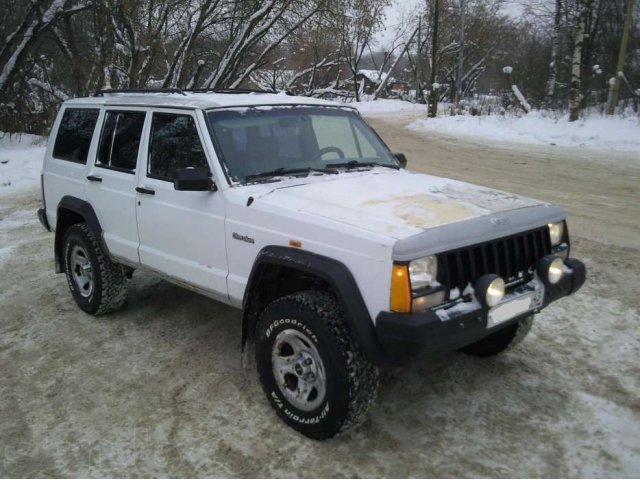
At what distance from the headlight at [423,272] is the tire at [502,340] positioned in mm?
1304

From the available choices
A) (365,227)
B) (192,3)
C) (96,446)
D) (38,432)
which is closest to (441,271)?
(365,227)

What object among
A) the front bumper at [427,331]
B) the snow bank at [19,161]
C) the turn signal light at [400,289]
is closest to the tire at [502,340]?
the front bumper at [427,331]

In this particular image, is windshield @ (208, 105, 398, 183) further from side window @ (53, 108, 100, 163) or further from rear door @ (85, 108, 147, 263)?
side window @ (53, 108, 100, 163)

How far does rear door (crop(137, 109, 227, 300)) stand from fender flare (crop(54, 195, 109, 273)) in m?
0.65

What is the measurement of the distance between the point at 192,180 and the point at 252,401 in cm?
144

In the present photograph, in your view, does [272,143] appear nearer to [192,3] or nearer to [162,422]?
[162,422]

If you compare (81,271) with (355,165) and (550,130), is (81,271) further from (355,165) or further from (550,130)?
(550,130)

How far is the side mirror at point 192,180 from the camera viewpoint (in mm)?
3467

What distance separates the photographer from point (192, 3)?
17.1 metres

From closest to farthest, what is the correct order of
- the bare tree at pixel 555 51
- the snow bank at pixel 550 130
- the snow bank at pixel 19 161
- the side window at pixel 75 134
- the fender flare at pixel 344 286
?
1. the fender flare at pixel 344 286
2. the side window at pixel 75 134
3. the snow bank at pixel 19 161
4. the snow bank at pixel 550 130
5. the bare tree at pixel 555 51

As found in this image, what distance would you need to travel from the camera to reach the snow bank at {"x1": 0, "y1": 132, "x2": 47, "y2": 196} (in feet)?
38.9

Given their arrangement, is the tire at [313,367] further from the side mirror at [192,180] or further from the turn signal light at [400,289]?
the side mirror at [192,180]

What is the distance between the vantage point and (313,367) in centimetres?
311

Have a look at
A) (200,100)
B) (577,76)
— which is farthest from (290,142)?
(577,76)
